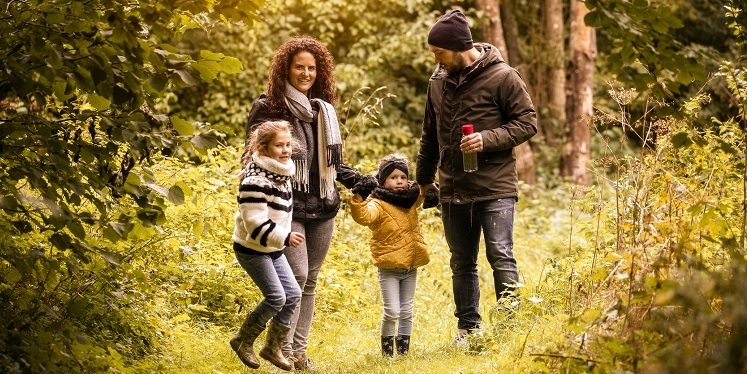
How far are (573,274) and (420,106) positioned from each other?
37.1ft

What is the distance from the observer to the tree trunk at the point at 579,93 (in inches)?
614

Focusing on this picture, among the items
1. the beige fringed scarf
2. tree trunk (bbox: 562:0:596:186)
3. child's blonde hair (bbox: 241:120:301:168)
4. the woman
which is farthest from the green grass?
tree trunk (bbox: 562:0:596:186)

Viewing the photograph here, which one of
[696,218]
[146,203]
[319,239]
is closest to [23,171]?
[146,203]

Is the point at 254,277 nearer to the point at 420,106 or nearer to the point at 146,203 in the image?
the point at 146,203

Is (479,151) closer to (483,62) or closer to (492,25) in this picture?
(483,62)

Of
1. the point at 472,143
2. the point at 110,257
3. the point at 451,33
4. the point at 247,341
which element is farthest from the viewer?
the point at 451,33

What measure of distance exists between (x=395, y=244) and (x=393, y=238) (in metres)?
0.04

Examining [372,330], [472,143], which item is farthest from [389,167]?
[372,330]

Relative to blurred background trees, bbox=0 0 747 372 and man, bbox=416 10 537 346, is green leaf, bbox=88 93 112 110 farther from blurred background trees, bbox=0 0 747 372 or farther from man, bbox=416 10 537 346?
man, bbox=416 10 537 346

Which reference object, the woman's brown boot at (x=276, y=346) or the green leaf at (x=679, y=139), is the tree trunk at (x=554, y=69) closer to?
the woman's brown boot at (x=276, y=346)

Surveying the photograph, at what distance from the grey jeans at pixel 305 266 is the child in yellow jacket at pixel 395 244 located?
348mm

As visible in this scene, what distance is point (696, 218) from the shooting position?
5.31 meters

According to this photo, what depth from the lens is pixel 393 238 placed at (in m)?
6.22

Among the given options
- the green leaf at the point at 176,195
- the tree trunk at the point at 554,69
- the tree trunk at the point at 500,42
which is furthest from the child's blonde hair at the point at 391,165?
the tree trunk at the point at 554,69
